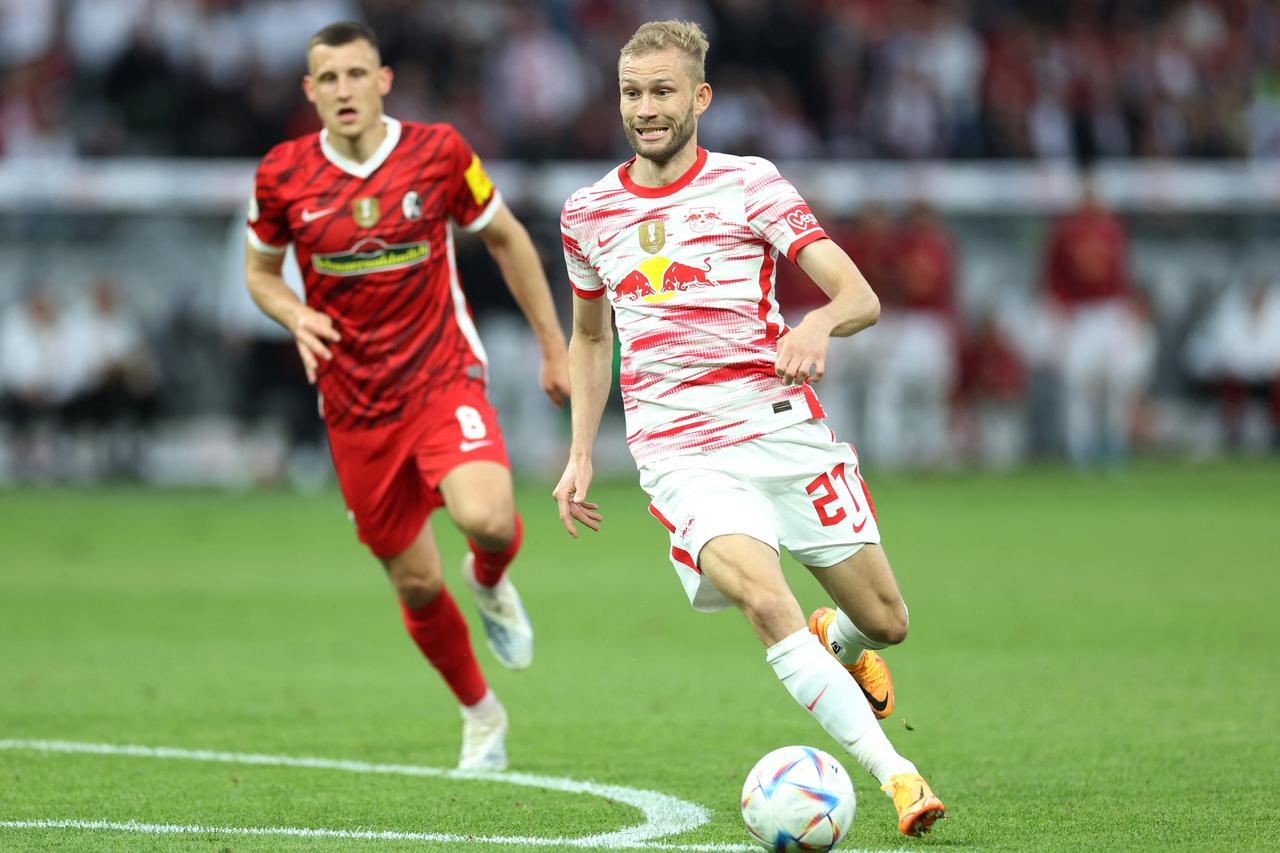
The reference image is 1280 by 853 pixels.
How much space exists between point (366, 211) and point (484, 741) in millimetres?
2186

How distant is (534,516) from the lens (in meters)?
17.8

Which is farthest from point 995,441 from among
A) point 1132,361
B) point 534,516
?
point 534,516

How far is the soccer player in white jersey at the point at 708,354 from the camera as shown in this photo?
6031 millimetres

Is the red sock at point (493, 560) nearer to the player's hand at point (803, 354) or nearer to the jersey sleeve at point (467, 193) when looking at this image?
the jersey sleeve at point (467, 193)

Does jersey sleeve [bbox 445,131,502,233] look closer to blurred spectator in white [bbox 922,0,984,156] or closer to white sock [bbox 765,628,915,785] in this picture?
white sock [bbox 765,628,915,785]

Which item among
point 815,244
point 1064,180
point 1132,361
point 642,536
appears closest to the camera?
point 815,244

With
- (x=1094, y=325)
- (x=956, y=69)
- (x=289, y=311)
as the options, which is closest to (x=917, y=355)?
(x=1094, y=325)

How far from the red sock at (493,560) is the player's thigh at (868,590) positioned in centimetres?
179

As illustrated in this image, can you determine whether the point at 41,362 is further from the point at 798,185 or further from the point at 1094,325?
the point at 1094,325

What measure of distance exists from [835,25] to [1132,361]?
19.8 feet

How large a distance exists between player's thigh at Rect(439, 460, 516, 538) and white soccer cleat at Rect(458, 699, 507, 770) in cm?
73

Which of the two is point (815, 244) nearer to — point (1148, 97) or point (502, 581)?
point (502, 581)

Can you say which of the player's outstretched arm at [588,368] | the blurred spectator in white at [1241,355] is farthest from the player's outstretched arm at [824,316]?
the blurred spectator in white at [1241,355]

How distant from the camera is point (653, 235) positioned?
618 cm
